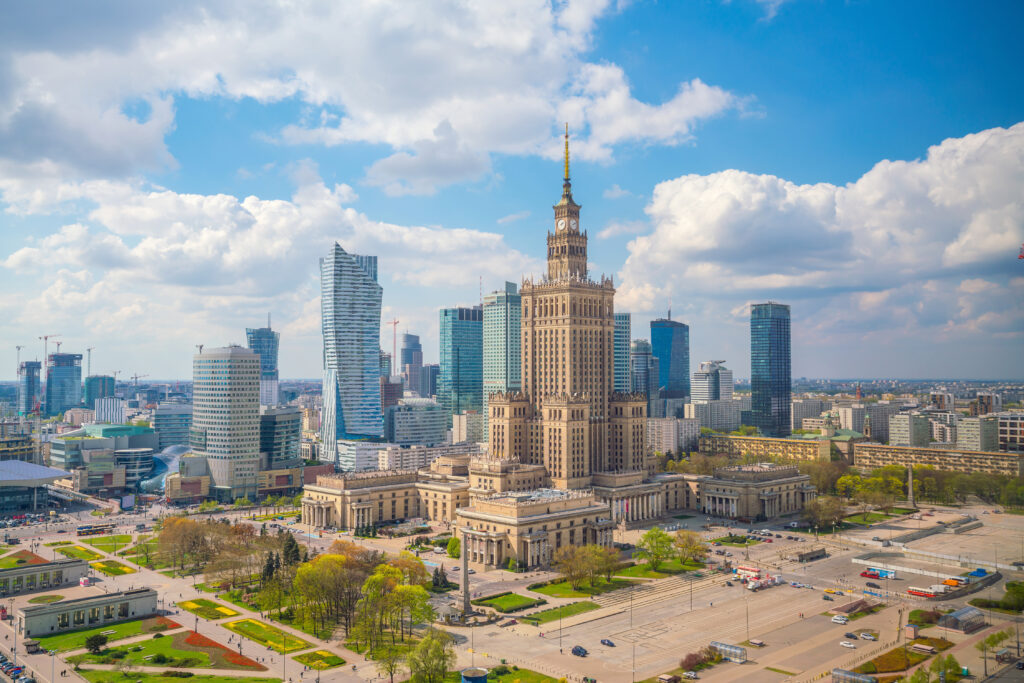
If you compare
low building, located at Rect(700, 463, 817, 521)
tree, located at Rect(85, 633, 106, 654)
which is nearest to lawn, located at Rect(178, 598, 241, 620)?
tree, located at Rect(85, 633, 106, 654)

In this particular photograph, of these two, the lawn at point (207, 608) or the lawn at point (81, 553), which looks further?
the lawn at point (81, 553)

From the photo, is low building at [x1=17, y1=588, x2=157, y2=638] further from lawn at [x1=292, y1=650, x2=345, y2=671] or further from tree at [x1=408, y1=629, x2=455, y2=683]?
tree at [x1=408, y1=629, x2=455, y2=683]

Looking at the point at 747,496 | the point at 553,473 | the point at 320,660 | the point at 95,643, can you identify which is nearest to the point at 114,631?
the point at 95,643

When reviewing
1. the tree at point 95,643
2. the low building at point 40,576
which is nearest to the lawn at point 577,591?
the tree at point 95,643

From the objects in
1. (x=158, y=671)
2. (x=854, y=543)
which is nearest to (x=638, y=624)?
(x=158, y=671)

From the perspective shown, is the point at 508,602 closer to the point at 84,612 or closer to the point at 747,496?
the point at 84,612

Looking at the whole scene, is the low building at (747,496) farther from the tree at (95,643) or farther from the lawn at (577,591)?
the tree at (95,643)

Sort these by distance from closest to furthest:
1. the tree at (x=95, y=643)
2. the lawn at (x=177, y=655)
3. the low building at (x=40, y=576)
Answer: the lawn at (x=177, y=655) → the tree at (x=95, y=643) → the low building at (x=40, y=576)

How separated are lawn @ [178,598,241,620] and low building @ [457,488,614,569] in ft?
140

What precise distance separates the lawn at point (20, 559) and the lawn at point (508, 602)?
8470 cm

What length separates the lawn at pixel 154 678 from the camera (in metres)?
88.8

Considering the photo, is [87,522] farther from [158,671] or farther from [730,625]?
[730,625]

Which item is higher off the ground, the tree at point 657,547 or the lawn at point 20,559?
the tree at point 657,547

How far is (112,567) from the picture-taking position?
142750 millimetres
